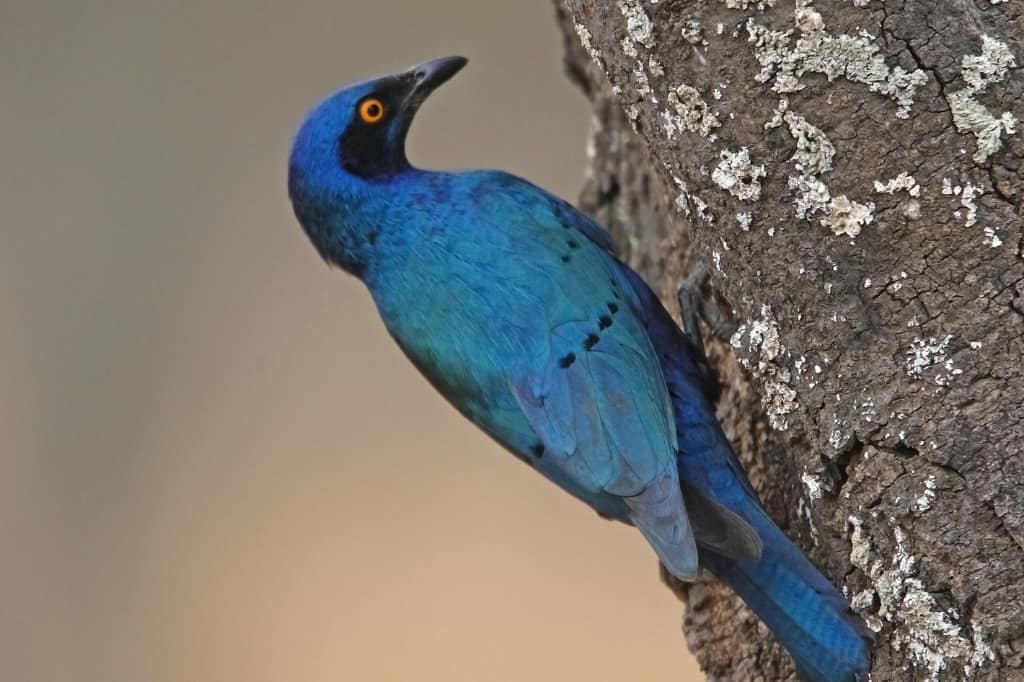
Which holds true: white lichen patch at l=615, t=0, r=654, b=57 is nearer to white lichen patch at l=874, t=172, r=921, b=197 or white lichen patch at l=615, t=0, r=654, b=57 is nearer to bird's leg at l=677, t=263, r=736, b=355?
white lichen patch at l=874, t=172, r=921, b=197

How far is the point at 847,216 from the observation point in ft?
4.95

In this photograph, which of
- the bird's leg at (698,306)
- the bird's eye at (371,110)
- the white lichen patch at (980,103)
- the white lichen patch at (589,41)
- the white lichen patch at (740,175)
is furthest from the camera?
the bird's eye at (371,110)

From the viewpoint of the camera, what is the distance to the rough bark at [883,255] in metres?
1.46

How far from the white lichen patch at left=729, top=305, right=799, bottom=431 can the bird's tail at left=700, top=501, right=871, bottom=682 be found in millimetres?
176

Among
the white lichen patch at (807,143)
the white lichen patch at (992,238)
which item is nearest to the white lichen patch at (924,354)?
the white lichen patch at (992,238)

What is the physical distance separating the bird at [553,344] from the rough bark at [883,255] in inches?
5.3

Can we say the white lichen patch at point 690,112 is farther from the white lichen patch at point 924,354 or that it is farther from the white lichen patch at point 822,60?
the white lichen patch at point 924,354

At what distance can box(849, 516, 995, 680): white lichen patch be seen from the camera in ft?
4.82

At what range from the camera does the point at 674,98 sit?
1581mm

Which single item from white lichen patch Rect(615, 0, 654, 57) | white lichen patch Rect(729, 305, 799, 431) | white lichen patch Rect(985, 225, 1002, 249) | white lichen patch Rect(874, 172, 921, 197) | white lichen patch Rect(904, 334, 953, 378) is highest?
white lichen patch Rect(615, 0, 654, 57)

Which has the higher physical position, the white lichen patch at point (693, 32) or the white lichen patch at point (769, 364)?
the white lichen patch at point (693, 32)

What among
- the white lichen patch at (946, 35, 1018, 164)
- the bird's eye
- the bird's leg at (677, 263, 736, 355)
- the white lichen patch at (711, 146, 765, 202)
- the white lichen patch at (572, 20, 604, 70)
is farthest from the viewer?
the bird's eye

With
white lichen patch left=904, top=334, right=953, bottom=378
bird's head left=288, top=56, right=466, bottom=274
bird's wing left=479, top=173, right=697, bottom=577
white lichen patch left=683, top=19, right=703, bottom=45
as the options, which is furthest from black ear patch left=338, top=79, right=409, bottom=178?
white lichen patch left=904, top=334, right=953, bottom=378

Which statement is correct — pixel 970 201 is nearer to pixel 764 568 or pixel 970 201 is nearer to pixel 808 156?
pixel 808 156
